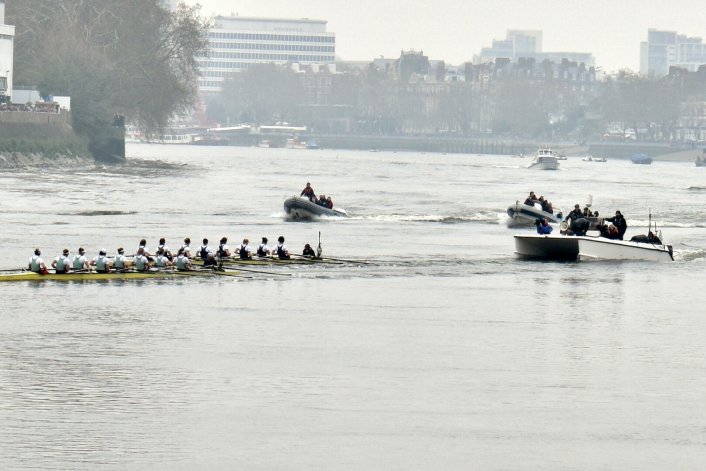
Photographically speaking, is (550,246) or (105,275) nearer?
(105,275)

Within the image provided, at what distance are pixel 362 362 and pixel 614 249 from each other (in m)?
26.2

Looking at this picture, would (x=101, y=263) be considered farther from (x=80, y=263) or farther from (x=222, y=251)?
(x=222, y=251)

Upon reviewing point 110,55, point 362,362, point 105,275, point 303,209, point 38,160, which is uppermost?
point 110,55

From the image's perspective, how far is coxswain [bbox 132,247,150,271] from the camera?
55094 millimetres

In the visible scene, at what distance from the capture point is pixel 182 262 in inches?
2212

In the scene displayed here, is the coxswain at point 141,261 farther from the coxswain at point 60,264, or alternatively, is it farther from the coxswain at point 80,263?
the coxswain at point 60,264

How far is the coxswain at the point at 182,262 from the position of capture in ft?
184

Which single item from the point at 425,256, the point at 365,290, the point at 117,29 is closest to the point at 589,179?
the point at 117,29

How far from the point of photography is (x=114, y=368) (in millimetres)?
40469

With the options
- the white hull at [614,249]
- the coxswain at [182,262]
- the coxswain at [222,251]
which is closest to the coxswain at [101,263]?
the coxswain at [182,262]

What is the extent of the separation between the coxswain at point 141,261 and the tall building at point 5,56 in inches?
3341

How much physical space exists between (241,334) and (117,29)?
373 feet

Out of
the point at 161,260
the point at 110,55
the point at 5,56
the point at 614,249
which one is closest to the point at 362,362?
the point at 161,260

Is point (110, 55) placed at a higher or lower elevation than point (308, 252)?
higher
